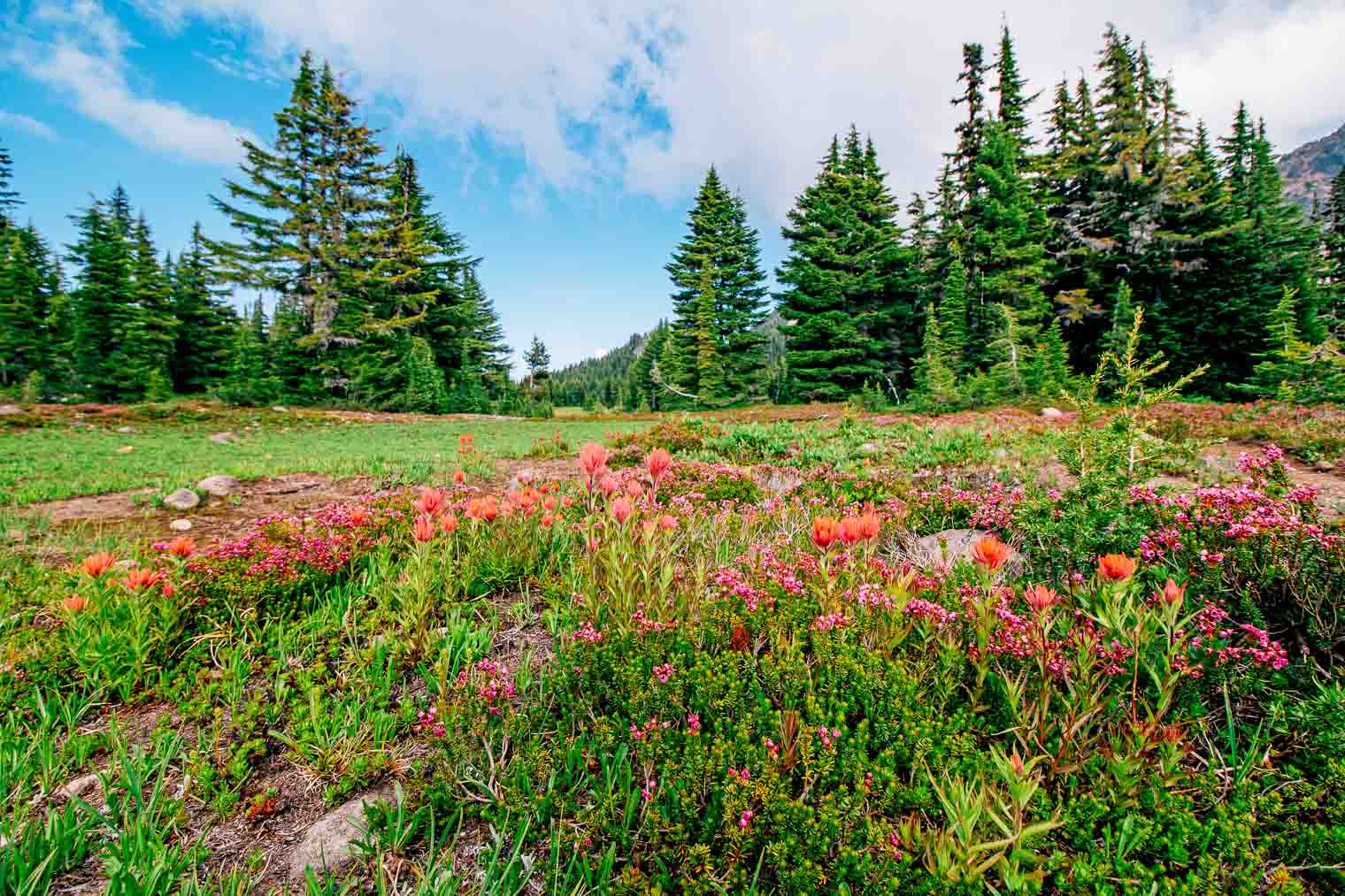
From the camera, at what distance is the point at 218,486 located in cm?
488

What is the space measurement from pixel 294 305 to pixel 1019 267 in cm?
3398

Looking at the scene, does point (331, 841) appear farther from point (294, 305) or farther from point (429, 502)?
point (294, 305)

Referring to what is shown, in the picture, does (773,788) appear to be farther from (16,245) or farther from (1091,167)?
(16,245)

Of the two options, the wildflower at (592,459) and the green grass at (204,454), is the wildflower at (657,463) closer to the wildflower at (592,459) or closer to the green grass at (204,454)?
the wildflower at (592,459)

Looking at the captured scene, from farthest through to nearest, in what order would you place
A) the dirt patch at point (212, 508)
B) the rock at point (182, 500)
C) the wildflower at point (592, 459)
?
the rock at point (182, 500), the dirt patch at point (212, 508), the wildflower at point (592, 459)

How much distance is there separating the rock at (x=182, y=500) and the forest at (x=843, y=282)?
55.4 ft

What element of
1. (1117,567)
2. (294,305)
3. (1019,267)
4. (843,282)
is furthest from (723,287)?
(1117,567)

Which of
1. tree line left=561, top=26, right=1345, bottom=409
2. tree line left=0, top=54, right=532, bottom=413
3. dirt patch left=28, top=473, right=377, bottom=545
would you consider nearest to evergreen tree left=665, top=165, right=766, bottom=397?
tree line left=561, top=26, right=1345, bottom=409

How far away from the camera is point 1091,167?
2330 cm

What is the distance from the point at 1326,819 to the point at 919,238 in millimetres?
33475

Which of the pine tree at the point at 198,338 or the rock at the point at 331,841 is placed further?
the pine tree at the point at 198,338

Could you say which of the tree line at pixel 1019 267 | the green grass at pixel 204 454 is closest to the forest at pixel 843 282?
the tree line at pixel 1019 267

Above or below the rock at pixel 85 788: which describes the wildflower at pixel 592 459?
above

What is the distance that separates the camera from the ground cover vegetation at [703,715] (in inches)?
47.8
